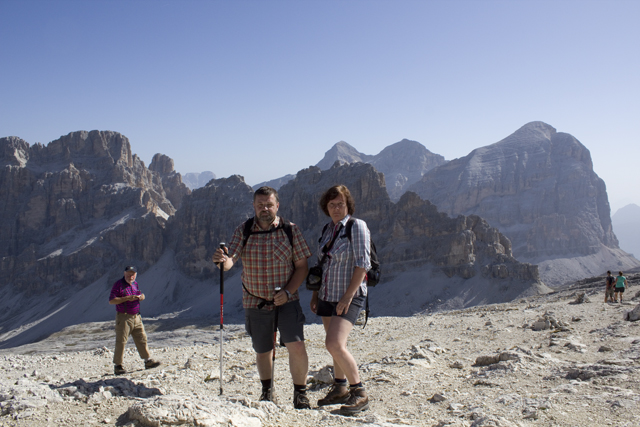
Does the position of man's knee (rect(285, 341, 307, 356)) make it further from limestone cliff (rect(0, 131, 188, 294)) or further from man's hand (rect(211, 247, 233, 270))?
limestone cliff (rect(0, 131, 188, 294))

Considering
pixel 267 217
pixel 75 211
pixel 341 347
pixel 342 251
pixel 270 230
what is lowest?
pixel 341 347

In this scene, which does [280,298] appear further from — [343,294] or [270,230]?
[270,230]

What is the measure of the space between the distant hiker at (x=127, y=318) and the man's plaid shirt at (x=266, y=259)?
502cm

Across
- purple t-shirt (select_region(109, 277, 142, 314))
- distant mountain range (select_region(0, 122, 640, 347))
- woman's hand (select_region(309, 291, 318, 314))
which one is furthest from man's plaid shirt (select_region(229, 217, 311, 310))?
distant mountain range (select_region(0, 122, 640, 347))

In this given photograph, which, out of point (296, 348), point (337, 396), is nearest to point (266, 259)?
point (296, 348)

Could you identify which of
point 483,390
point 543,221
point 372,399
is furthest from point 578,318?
point 543,221

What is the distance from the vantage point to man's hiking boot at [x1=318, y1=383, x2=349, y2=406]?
593 cm

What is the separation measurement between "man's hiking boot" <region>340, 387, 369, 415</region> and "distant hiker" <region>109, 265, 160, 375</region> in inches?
248

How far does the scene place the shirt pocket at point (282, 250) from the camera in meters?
6.21

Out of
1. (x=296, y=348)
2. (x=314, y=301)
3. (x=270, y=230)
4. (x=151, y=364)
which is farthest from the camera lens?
(x=151, y=364)

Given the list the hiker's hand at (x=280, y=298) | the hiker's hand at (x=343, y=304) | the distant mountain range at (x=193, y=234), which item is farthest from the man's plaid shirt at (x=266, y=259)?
the distant mountain range at (x=193, y=234)

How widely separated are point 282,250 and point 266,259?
0.84 ft

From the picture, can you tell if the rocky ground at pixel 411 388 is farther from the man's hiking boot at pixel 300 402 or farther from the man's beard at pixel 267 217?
the man's beard at pixel 267 217

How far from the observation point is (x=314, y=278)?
6.08m
